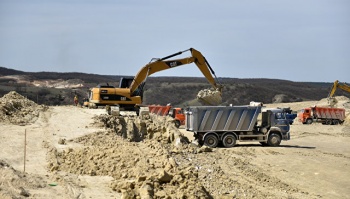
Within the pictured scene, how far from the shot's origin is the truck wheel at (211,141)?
27.4m

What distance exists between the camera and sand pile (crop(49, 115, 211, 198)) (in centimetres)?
1215

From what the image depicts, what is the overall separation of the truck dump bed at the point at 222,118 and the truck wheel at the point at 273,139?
1.41 m

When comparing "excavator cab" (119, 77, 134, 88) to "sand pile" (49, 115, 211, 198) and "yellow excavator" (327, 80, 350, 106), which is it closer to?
"sand pile" (49, 115, 211, 198)

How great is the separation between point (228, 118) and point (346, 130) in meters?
18.8

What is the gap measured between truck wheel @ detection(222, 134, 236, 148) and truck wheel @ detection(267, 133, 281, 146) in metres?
2.07

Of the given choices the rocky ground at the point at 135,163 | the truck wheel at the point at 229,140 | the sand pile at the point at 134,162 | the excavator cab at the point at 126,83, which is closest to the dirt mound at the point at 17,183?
the rocky ground at the point at 135,163

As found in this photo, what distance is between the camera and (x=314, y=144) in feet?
112

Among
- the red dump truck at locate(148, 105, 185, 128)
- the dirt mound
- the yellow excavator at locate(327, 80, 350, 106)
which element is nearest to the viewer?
the dirt mound

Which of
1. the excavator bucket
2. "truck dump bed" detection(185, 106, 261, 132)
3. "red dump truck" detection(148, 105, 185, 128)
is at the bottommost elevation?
"red dump truck" detection(148, 105, 185, 128)

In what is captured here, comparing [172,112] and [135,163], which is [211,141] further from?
[172,112]

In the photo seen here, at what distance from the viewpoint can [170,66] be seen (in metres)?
31.5

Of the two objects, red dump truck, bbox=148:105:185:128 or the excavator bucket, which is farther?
red dump truck, bbox=148:105:185:128

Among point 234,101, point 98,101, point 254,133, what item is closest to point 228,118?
point 254,133

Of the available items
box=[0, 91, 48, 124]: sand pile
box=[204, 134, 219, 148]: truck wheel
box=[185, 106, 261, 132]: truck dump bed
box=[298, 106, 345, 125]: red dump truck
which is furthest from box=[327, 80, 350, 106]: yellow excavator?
box=[0, 91, 48, 124]: sand pile
